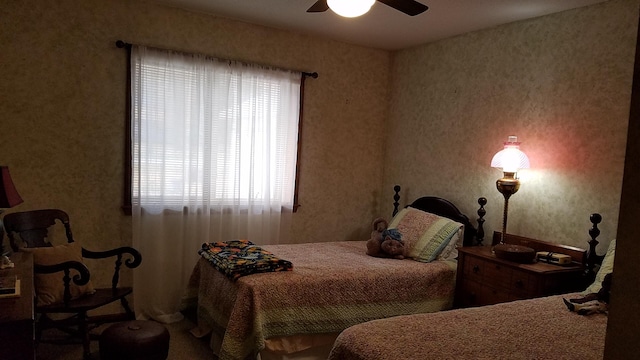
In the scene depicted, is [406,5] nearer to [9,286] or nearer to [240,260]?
[240,260]

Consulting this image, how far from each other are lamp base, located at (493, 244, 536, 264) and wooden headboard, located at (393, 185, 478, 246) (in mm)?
702

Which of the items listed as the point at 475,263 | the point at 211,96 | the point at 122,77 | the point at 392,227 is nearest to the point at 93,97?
the point at 122,77

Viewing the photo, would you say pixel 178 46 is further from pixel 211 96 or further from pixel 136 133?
pixel 136 133

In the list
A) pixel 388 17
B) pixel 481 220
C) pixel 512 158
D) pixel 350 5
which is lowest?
pixel 481 220

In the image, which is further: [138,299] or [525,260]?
[138,299]

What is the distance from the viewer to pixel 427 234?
349cm

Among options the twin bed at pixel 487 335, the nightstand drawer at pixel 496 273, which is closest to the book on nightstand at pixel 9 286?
the twin bed at pixel 487 335

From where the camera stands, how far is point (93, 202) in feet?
11.3

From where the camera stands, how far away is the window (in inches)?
138


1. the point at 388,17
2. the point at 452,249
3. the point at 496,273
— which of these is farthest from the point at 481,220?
the point at 388,17

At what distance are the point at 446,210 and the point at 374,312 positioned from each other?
1.32 metres

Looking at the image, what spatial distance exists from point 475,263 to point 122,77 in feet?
10.1

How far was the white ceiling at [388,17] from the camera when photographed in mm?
3104

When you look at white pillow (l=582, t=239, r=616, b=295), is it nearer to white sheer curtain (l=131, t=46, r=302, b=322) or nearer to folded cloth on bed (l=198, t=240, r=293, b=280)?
folded cloth on bed (l=198, t=240, r=293, b=280)
